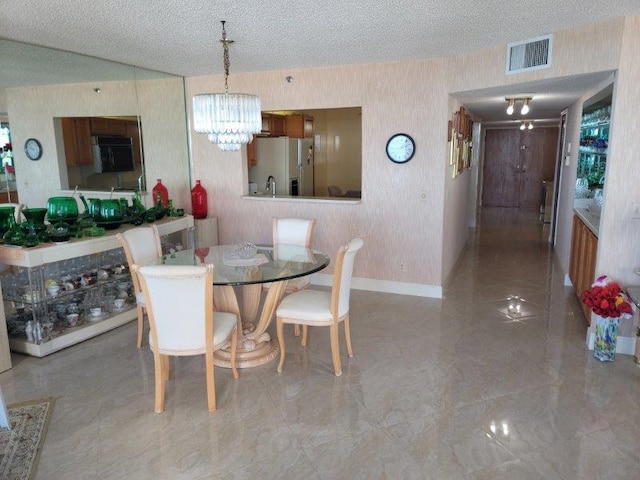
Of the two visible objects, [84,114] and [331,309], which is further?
[84,114]

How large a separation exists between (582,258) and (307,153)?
14.2 feet

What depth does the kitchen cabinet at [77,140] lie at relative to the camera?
434 centimetres

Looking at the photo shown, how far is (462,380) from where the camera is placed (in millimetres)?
3121

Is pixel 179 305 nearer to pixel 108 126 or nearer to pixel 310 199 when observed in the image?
pixel 310 199

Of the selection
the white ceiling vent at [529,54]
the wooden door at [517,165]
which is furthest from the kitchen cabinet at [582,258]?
the wooden door at [517,165]

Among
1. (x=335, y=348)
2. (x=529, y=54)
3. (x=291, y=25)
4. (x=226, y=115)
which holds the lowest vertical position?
(x=335, y=348)

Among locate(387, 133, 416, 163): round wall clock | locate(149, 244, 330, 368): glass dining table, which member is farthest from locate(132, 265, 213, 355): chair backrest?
locate(387, 133, 416, 163): round wall clock

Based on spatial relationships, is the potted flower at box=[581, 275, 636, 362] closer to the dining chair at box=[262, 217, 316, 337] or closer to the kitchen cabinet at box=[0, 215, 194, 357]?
the dining chair at box=[262, 217, 316, 337]

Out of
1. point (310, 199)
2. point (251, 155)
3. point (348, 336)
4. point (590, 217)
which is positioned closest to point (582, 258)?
point (590, 217)

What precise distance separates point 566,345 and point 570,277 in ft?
5.81

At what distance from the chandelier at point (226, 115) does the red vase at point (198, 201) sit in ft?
7.55

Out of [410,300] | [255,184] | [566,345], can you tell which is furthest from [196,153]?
[566,345]

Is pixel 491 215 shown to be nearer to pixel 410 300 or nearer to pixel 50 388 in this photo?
pixel 410 300

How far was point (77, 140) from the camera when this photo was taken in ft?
14.6
